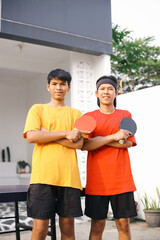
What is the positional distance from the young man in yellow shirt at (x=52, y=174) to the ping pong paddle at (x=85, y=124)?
0.04 metres

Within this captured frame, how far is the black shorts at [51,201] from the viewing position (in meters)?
2.17

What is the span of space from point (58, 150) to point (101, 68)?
13.9 feet

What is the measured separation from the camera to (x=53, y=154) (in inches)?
89.4

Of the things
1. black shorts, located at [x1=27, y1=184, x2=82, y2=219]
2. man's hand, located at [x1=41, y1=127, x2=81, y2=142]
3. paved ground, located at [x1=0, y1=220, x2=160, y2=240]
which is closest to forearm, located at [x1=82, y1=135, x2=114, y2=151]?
man's hand, located at [x1=41, y1=127, x2=81, y2=142]

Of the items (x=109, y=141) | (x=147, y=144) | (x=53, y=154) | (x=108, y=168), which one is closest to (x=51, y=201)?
(x=53, y=154)

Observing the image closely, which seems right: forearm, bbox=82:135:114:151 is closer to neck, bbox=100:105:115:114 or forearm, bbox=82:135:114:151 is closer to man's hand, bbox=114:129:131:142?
man's hand, bbox=114:129:131:142

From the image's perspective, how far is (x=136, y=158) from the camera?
566cm

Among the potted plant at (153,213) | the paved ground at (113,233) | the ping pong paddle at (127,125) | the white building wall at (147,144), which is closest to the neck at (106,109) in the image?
the ping pong paddle at (127,125)

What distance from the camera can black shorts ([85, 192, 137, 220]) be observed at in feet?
7.88

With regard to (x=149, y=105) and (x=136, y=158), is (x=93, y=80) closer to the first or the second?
(x=149, y=105)

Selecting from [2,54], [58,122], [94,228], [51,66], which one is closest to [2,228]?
[94,228]

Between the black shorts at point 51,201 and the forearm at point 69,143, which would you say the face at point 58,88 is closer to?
the forearm at point 69,143

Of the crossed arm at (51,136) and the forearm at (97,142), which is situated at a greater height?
the crossed arm at (51,136)

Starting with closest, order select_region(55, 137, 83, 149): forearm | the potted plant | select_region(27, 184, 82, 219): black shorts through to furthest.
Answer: select_region(27, 184, 82, 219): black shorts, select_region(55, 137, 83, 149): forearm, the potted plant
